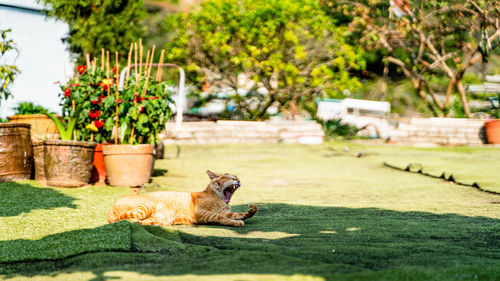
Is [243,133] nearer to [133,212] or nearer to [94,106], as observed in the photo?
[94,106]

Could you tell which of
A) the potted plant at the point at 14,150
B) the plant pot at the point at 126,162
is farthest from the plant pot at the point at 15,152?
the plant pot at the point at 126,162

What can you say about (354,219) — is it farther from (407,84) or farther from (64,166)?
(407,84)

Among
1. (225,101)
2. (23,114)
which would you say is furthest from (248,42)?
(23,114)

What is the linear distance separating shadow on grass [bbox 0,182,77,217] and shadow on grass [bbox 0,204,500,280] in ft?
6.80

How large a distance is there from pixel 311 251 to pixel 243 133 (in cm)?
1185

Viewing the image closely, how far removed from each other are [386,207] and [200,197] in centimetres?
234

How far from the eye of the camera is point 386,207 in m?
6.19

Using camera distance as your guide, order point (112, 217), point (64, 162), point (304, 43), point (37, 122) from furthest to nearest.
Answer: point (304, 43)
point (37, 122)
point (64, 162)
point (112, 217)

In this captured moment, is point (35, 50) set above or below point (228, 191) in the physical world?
above

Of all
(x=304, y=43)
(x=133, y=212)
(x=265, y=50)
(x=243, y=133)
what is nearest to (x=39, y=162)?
(x=133, y=212)

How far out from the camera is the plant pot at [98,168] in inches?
317

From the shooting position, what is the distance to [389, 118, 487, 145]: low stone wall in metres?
15.3

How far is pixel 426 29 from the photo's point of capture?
741 inches

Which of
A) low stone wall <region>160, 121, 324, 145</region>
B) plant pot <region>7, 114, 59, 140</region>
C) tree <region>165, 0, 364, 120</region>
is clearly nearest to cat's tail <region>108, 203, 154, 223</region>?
plant pot <region>7, 114, 59, 140</region>
